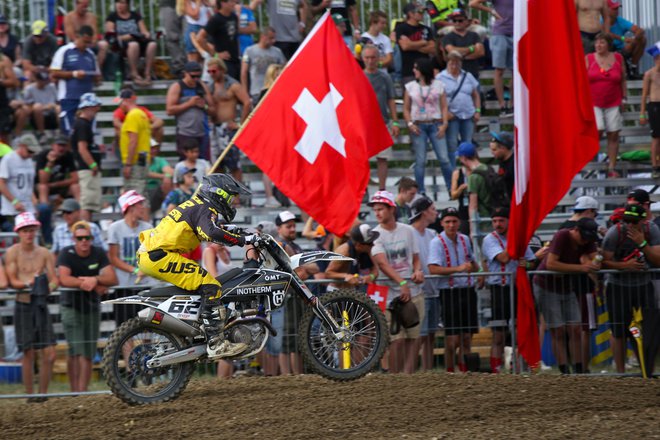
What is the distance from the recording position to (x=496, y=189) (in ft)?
48.0

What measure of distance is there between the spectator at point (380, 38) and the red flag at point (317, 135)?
18.2 feet

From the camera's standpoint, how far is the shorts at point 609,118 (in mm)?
17031

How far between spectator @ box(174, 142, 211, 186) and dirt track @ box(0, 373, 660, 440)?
4.31 m

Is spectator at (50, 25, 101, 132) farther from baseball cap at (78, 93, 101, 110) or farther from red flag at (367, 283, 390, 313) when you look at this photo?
red flag at (367, 283, 390, 313)

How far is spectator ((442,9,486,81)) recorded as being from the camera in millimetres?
17812

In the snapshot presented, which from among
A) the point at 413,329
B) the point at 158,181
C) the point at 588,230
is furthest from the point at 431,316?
the point at 158,181

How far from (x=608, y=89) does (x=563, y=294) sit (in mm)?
5709

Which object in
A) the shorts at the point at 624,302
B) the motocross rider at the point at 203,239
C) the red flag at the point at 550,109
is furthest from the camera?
the shorts at the point at 624,302

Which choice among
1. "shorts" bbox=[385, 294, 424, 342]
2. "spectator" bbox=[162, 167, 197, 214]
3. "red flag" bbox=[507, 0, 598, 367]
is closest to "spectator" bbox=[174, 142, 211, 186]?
"spectator" bbox=[162, 167, 197, 214]

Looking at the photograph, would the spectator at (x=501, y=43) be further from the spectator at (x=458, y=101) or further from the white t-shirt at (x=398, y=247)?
the white t-shirt at (x=398, y=247)

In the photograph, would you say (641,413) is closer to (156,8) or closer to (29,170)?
(29,170)

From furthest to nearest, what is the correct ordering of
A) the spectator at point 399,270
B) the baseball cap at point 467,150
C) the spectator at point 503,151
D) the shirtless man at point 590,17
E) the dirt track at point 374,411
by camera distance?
the shirtless man at point 590,17
the baseball cap at point 467,150
the spectator at point 503,151
the spectator at point 399,270
the dirt track at point 374,411

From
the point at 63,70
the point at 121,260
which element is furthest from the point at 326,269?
the point at 63,70

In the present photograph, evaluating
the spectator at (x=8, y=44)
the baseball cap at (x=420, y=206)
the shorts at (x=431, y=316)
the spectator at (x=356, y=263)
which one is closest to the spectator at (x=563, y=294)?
the shorts at (x=431, y=316)
